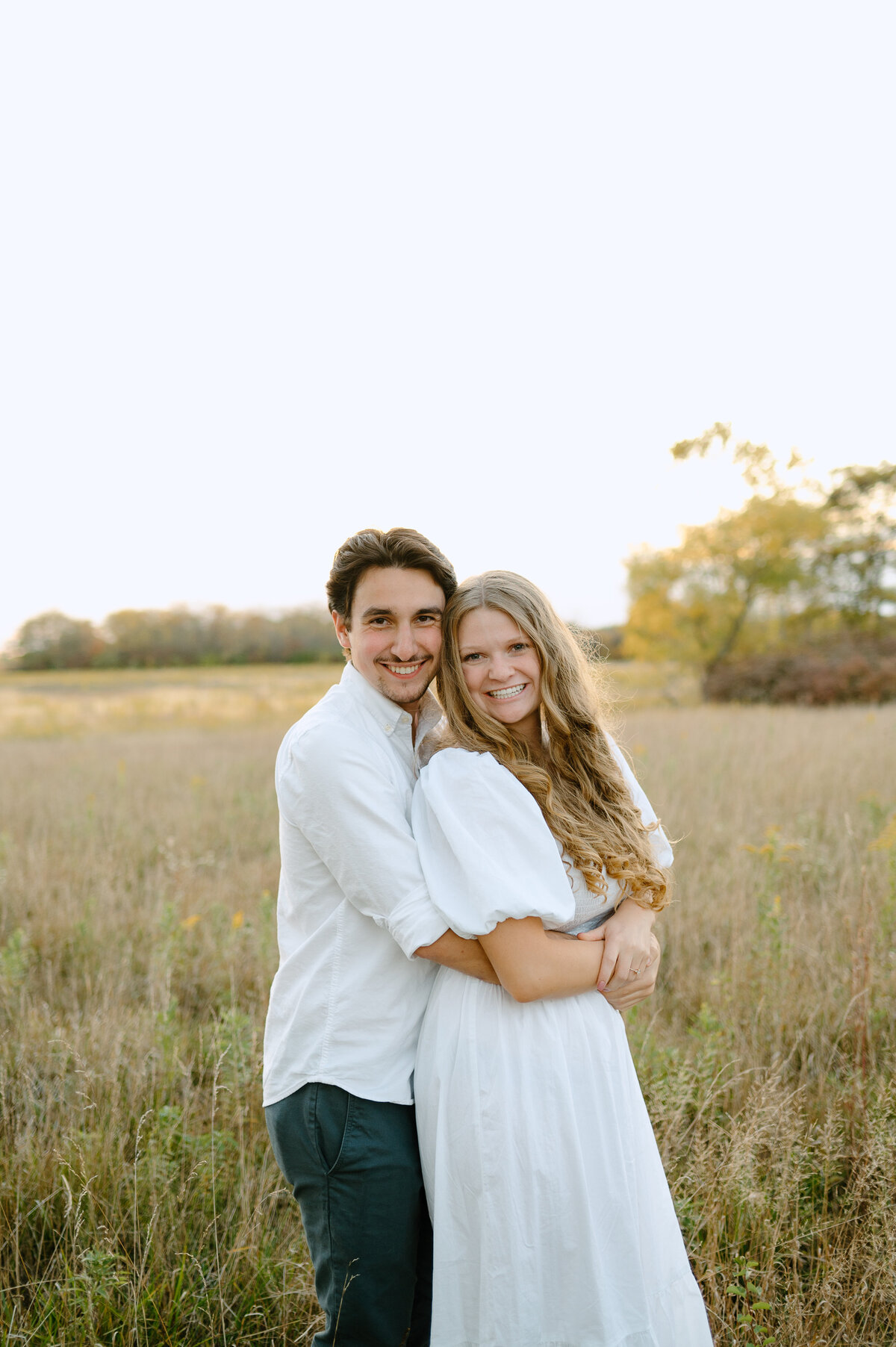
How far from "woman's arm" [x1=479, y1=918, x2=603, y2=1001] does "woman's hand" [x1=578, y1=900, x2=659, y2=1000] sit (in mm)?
109

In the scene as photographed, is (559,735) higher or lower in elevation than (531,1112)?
higher

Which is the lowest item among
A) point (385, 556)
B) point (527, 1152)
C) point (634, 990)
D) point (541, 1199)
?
point (541, 1199)

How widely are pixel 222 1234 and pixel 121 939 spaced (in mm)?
2488

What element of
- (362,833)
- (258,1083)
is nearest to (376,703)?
(362,833)

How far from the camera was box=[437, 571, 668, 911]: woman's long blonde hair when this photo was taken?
2.13 metres

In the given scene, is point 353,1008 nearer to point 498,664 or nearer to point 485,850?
point 485,850

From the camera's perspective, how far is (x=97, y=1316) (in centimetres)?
221

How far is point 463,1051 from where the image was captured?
1.86m

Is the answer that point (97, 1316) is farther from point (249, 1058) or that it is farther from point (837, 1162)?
point (837, 1162)

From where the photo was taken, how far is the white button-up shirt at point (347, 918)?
1875 mm

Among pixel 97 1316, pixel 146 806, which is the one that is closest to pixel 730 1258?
pixel 97 1316

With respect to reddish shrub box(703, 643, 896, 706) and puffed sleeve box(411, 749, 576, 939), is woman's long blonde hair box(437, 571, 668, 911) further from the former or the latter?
reddish shrub box(703, 643, 896, 706)

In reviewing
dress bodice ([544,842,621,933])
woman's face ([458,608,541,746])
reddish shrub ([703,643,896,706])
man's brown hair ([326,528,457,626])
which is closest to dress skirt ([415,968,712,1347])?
dress bodice ([544,842,621,933])

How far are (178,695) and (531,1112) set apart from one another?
1165 inches
